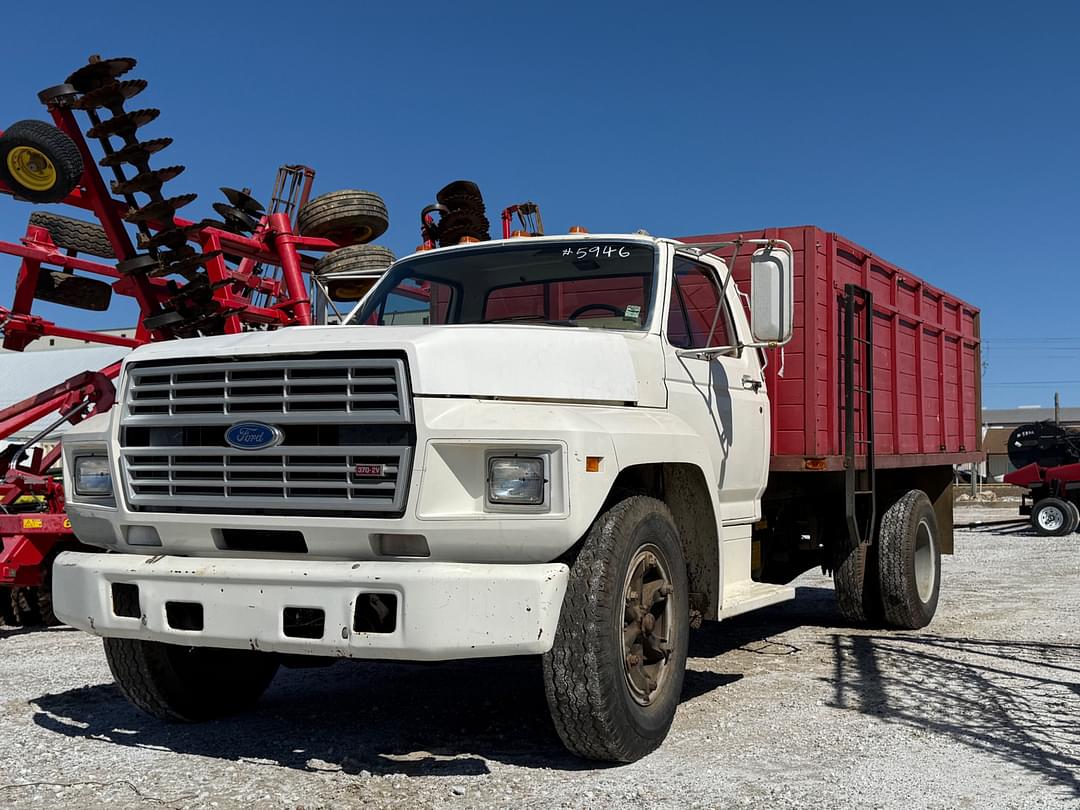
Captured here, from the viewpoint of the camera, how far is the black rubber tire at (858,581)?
8.19 meters

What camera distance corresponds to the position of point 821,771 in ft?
14.9

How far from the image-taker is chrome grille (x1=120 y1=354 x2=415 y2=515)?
4172 mm

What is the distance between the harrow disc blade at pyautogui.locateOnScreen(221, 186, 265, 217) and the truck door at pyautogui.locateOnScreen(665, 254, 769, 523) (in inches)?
228

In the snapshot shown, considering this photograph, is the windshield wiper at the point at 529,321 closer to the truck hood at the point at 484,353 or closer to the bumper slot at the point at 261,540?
the truck hood at the point at 484,353

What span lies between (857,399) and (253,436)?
4.48m

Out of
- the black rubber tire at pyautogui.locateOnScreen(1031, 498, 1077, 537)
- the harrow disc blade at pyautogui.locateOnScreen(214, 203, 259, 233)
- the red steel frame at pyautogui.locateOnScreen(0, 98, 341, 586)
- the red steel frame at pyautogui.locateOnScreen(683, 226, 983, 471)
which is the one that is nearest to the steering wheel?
the red steel frame at pyautogui.locateOnScreen(683, 226, 983, 471)

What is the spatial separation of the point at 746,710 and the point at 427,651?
2.29 metres

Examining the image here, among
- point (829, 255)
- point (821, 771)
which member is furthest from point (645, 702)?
point (829, 255)

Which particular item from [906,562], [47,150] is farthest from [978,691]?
[47,150]

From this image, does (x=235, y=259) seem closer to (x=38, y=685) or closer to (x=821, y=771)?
(x=38, y=685)

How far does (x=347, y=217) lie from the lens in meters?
10.1

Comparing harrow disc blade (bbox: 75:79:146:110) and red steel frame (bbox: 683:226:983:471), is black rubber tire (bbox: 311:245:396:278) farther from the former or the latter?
red steel frame (bbox: 683:226:983:471)

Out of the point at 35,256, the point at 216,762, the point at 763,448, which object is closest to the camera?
the point at 216,762

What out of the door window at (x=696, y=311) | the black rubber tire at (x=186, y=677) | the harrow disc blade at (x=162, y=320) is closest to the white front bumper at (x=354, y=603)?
the black rubber tire at (x=186, y=677)
